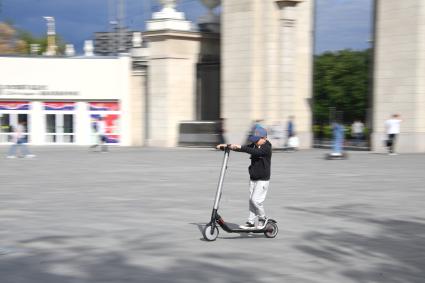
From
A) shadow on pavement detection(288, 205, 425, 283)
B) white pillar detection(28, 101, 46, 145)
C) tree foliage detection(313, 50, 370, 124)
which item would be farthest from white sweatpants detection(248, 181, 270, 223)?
tree foliage detection(313, 50, 370, 124)

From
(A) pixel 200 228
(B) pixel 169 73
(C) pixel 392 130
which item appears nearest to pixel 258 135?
(A) pixel 200 228

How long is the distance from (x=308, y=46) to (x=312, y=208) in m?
20.8

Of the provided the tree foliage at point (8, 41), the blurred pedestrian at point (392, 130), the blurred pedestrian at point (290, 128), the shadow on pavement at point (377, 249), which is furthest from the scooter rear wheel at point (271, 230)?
the tree foliage at point (8, 41)

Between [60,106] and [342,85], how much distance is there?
115 ft

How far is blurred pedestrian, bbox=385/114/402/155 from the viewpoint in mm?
25203

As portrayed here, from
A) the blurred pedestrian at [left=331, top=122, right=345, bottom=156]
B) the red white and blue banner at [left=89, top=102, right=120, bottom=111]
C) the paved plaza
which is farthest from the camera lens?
the red white and blue banner at [left=89, top=102, right=120, bottom=111]

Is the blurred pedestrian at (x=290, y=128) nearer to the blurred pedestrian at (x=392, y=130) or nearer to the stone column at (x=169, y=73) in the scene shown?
the blurred pedestrian at (x=392, y=130)

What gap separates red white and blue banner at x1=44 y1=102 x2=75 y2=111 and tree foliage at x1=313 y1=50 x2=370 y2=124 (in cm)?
3020

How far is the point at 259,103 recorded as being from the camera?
30734mm

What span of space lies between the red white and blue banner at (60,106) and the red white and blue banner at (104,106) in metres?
1.20

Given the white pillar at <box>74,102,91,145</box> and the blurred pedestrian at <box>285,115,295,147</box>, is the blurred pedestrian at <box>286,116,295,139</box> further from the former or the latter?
the white pillar at <box>74,102,91,145</box>

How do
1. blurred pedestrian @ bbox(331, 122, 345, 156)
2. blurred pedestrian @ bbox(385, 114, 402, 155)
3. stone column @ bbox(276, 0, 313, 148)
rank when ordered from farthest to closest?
stone column @ bbox(276, 0, 313, 148) → blurred pedestrian @ bbox(385, 114, 402, 155) → blurred pedestrian @ bbox(331, 122, 345, 156)

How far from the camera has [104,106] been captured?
39250 mm

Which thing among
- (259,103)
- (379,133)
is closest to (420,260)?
(379,133)
